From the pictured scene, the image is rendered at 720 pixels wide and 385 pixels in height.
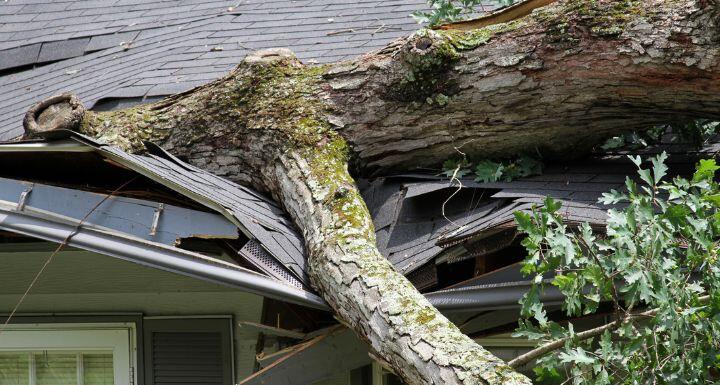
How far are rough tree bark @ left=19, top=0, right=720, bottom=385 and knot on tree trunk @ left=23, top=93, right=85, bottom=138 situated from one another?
40mm

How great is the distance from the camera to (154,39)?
7.17 metres

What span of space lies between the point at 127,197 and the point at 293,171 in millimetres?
734

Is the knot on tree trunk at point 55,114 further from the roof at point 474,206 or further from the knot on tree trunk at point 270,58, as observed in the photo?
the roof at point 474,206

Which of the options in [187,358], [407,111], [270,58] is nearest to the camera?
[407,111]

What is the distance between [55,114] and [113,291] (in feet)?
3.37

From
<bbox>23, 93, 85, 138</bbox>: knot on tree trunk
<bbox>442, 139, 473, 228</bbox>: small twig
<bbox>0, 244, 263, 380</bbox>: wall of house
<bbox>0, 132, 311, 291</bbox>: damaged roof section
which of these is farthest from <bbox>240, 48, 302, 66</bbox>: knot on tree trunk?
<bbox>0, 244, 263, 380</bbox>: wall of house

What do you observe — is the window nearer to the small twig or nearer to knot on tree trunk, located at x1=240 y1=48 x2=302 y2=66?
knot on tree trunk, located at x1=240 y1=48 x2=302 y2=66

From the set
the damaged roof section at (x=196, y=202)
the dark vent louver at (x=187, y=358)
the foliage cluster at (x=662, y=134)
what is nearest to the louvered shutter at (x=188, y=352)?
the dark vent louver at (x=187, y=358)

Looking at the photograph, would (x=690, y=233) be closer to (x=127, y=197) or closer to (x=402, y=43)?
(x=402, y=43)

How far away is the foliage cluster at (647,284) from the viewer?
3436 mm

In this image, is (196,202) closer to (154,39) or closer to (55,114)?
(55,114)

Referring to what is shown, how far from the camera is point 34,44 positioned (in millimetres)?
7500

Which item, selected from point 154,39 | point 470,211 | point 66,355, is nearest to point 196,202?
point 470,211

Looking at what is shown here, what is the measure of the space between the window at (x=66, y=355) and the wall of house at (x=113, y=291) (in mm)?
115
